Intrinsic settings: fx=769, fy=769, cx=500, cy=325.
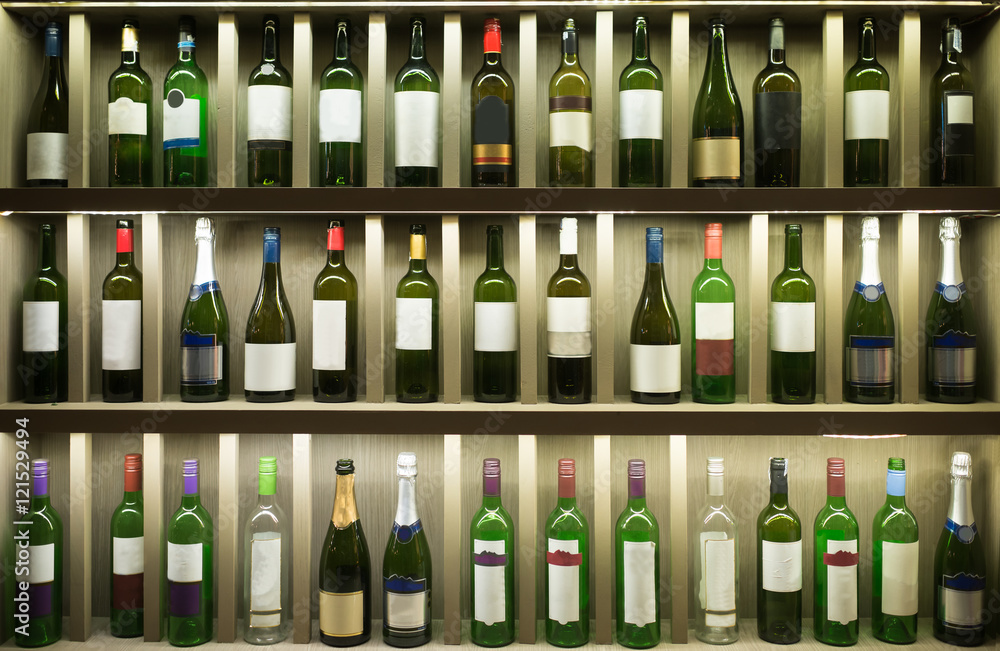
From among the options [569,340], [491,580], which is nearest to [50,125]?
[569,340]

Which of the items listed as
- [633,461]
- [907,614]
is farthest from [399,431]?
[907,614]

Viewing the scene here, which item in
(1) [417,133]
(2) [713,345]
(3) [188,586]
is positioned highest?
(1) [417,133]

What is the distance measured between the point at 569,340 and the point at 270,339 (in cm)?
55

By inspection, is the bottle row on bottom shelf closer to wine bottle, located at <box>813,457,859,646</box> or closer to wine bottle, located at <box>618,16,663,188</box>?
wine bottle, located at <box>813,457,859,646</box>

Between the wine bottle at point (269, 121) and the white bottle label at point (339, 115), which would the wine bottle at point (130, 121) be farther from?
the white bottle label at point (339, 115)

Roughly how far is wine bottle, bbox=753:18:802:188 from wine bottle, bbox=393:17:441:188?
1.83 ft

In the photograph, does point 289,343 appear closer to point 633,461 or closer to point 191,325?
point 191,325

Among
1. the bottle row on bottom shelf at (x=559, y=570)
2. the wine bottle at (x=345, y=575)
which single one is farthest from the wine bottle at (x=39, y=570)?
the wine bottle at (x=345, y=575)

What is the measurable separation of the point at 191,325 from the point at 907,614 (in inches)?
52.9

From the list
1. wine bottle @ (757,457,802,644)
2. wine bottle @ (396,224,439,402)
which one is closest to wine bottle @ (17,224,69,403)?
wine bottle @ (396,224,439,402)

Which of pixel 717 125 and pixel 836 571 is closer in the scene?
pixel 836 571

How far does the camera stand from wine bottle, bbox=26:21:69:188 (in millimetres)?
1341

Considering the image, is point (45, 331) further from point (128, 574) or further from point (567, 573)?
point (567, 573)

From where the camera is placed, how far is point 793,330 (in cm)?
129
